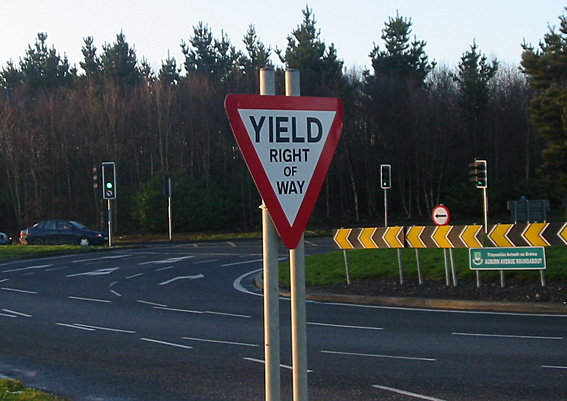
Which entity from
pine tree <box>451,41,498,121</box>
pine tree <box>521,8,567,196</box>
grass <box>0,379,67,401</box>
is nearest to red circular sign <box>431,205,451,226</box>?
pine tree <box>521,8,567,196</box>

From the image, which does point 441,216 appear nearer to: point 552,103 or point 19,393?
point 552,103

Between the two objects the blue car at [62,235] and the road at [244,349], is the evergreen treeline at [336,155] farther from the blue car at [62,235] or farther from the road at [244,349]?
the road at [244,349]

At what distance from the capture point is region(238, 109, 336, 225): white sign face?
364 centimetres

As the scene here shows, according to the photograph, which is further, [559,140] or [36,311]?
[559,140]

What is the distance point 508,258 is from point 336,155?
45.3 m

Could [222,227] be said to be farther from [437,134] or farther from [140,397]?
[140,397]

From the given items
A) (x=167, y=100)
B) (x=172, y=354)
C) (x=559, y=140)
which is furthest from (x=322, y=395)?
(x=167, y=100)

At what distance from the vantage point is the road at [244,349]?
29.2 feet

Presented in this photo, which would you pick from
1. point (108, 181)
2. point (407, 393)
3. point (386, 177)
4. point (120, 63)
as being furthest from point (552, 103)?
point (120, 63)

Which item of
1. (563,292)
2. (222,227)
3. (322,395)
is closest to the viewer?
(322,395)

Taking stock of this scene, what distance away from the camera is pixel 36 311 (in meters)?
17.2

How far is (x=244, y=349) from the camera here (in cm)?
1170

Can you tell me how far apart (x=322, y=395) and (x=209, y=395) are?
1.26 metres

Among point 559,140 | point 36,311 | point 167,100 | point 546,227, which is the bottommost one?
point 36,311
